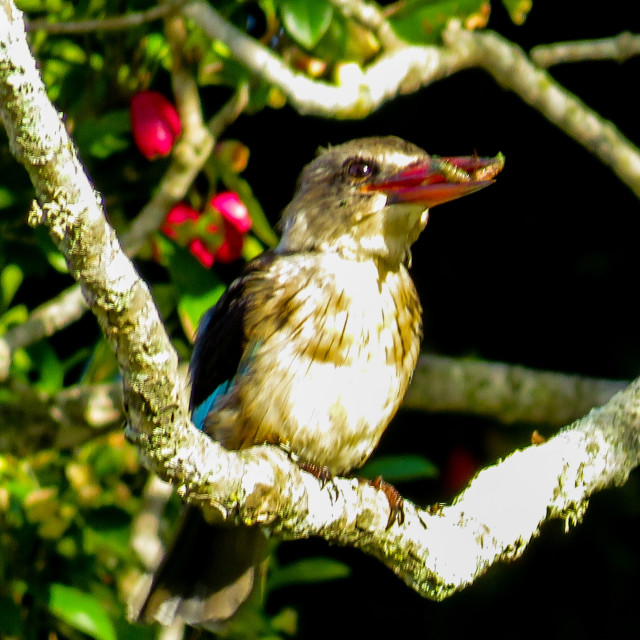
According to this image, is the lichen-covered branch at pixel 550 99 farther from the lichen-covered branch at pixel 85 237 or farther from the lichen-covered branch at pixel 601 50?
the lichen-covered branch at pixel 85 237

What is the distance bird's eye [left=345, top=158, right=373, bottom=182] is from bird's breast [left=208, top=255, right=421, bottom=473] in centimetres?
20

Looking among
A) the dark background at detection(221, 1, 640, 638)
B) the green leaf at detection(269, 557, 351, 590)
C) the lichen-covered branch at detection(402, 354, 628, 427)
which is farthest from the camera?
the dark background at detection(221, 1, 640, 638)

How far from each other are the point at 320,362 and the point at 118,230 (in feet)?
3.00

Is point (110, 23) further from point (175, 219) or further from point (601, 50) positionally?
point (601, 50)

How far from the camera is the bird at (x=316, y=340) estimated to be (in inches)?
93.6

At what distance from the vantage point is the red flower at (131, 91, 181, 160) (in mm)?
2818

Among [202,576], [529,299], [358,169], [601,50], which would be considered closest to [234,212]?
[358,169]

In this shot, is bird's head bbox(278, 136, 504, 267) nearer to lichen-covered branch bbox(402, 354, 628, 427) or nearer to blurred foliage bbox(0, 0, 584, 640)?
blurred foliage bbox(0, 0, 584, 640)

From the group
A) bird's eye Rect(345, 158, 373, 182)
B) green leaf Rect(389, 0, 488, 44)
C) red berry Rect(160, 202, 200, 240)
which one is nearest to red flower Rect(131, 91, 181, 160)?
red berry Rect(160, 202, 200, 240)

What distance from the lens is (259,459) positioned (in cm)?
189

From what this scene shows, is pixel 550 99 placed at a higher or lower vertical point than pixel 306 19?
lower

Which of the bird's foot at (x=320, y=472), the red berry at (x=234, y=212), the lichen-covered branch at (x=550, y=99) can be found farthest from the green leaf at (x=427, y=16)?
the bird's foot at (x=320, y=472)

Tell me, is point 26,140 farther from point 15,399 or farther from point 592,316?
point 592,316

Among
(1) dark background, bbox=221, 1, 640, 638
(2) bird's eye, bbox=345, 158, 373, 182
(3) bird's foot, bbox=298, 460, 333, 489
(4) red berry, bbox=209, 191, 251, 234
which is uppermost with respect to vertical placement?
(2) bird's eye, bbox=345, 158, 373, 182
